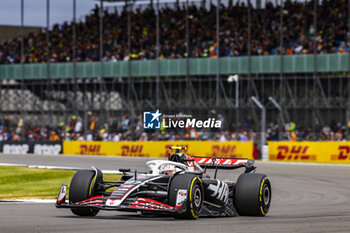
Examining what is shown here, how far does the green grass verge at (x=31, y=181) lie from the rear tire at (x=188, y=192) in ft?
21.0

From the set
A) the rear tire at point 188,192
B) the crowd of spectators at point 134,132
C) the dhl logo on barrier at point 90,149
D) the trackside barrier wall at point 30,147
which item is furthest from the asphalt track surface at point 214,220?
the trackside barrier wall at point 30,147

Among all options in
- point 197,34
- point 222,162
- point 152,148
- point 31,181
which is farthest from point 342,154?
point 222,162

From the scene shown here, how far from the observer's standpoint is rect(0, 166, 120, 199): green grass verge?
720 inches

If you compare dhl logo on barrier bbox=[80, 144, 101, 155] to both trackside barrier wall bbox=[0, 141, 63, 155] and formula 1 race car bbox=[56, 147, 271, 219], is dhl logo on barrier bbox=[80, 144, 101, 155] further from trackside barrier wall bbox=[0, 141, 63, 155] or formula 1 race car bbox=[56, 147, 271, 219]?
formula 1 race car bbox=[56, 147, 271, 219]

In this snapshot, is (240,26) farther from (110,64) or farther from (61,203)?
(61,203)

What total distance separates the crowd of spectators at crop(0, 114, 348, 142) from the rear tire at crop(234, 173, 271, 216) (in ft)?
65.5

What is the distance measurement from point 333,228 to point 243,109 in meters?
30.9

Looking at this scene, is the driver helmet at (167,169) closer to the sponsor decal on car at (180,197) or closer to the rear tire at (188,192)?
the rear tire at (188,192)

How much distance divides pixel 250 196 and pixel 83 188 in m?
2.91

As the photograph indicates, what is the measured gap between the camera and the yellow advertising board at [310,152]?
33.6 metres

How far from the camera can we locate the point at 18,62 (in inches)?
2117

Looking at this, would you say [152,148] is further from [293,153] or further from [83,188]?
[83,188]

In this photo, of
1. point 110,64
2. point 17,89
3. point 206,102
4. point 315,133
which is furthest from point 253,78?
point 17,89

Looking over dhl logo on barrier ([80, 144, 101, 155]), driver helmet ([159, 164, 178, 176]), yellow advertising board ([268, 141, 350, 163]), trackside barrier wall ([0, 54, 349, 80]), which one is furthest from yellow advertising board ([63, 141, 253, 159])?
driver helmet ([159, 164, 178, 176])
